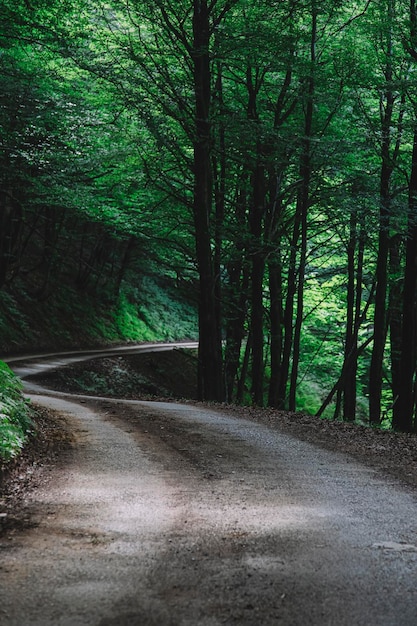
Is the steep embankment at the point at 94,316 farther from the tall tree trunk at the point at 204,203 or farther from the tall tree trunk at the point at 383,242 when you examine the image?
the tall tree trunk at the point at 383,242

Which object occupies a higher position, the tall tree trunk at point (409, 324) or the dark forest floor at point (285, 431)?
the tall tree trunk at point (409, 324)

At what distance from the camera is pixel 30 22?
1062 centimetres

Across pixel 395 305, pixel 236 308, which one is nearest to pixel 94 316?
pixel 236 308

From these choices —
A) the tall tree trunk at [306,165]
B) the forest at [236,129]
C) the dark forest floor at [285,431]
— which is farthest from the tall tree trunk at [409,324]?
the tall tree trunk at [306,165]

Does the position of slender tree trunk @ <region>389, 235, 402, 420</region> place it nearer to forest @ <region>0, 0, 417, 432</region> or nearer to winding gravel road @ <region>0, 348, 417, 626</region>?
forest @ <region>0, 0, 417, 432</region>

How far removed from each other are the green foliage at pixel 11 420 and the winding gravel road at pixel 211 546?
63 centimetres

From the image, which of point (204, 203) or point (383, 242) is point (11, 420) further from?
point (383, 242)

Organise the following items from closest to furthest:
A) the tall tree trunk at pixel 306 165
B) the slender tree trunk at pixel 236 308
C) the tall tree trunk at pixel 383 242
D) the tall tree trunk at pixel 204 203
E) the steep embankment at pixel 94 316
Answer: the tall tree trunk at pixel 383 242, the tall tree trunk at pixel 306 165, the tall tree trunk at pixel 204 203, the slender tree trunk at pixel 236 308, the steep embankment at pixel 94 316

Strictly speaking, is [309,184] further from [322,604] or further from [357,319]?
[322,604]

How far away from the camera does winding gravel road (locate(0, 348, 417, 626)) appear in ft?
11.5

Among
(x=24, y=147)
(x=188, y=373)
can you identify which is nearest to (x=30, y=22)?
(x=24, y=147)

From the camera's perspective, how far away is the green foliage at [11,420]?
23.2ft

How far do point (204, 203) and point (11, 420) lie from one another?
10.0m

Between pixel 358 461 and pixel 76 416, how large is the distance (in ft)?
18.1
